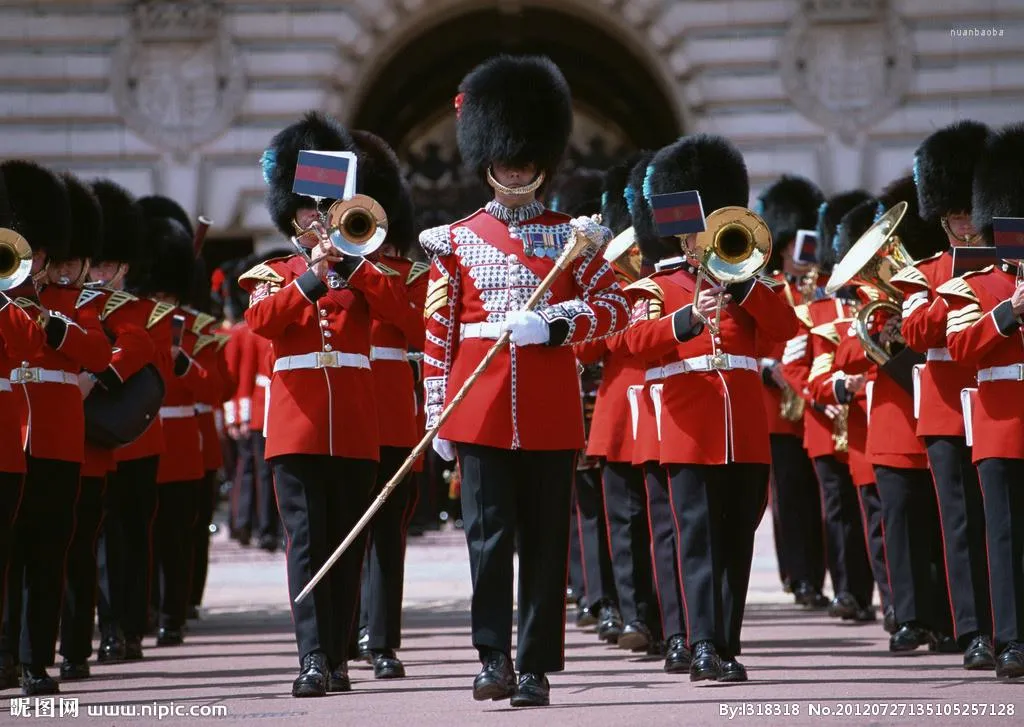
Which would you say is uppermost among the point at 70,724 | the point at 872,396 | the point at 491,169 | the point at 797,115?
the point at 797,115

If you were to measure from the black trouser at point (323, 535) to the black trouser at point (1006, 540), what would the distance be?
6.17ft

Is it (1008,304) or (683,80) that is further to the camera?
(683,80)

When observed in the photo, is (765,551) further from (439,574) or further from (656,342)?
(656,342)

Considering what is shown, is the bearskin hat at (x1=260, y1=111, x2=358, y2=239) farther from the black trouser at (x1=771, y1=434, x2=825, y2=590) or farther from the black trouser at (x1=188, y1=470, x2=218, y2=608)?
the black trouser at (x1=771, y1=434, x2=825, y2=590)

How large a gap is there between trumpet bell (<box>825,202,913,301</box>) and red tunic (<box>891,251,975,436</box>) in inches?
12.7

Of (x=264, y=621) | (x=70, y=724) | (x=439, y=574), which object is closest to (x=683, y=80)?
(x=439, y=574)

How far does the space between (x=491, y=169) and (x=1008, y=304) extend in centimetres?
156

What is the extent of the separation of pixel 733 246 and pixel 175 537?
3.21 m

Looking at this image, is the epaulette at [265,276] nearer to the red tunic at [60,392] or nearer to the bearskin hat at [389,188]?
the red tunic at [60,392]

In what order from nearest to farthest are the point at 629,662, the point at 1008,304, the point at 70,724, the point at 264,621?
the point at 70,724
the point at 1008,304
the point at 629,662
the point at 264,621

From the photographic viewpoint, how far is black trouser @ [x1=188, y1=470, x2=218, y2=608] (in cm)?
904

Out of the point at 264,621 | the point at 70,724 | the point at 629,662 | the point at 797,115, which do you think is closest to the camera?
the point at 70,724

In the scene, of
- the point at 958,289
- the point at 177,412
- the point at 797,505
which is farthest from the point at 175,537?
the point at 958,289

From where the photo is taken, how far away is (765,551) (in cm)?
1292
